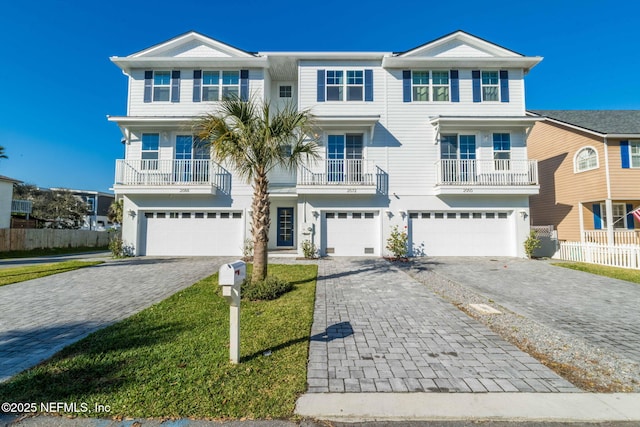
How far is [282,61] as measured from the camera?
14492 millimetres

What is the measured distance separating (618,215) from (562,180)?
3.05 m

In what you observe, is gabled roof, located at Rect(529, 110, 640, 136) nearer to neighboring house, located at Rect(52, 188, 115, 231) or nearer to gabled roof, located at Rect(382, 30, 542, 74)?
gabled roof, located at Rect(382, 30, 542, 74)

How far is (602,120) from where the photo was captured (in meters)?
16.0

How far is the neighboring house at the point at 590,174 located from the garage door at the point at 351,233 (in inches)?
401

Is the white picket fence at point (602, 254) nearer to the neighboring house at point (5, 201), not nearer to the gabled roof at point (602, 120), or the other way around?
the gabled roof at point (602, 120)

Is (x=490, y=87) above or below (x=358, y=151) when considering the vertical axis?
above

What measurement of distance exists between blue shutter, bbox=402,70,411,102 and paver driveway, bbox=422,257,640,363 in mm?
Answer: 8244

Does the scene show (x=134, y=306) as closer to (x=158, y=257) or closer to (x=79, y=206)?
(x=158, y=257)

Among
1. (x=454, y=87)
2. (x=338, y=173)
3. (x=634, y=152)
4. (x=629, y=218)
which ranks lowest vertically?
(x=629, y=218)

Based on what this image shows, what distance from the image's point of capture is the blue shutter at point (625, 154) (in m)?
14.1

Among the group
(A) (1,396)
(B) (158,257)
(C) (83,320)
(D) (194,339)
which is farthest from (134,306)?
(B) (158,257)

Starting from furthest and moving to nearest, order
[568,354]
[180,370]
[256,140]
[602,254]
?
[602,254]
[256,140]
[568,354]
[180,370]

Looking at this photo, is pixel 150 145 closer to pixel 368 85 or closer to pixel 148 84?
pixel 148 84

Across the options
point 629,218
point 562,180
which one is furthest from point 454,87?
point 629,218
